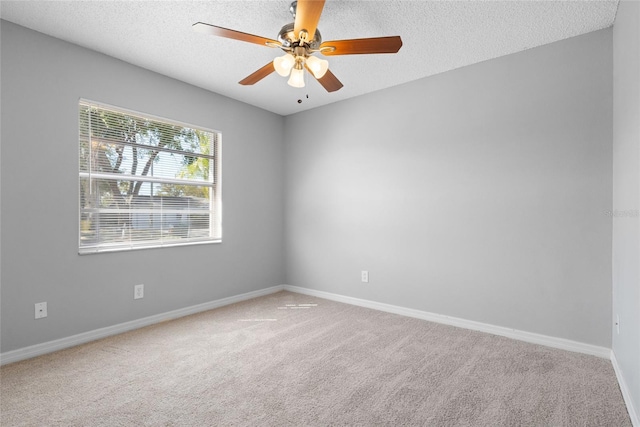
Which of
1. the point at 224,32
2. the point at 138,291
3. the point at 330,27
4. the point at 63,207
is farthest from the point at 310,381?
the point at 330,27

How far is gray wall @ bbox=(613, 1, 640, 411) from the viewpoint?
173 cm

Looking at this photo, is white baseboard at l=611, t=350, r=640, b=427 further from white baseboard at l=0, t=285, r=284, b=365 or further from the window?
the window

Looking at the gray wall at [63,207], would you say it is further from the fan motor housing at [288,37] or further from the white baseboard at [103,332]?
the fan motor housing at [288,37]

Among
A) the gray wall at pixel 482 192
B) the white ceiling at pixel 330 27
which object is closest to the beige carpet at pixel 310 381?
the gray wall at pixel 482 192

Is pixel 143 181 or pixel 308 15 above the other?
pixel 308 15

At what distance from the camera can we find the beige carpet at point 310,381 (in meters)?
1.77

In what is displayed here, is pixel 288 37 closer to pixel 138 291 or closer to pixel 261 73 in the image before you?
pixel 261 73

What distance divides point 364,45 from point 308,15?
0.39 meters

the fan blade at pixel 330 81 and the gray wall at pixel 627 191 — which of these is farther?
the fan blade at pixel 330 81

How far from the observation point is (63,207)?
262 cm

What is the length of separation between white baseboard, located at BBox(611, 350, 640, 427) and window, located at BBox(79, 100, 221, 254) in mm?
3567

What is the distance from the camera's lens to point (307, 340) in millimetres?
2799

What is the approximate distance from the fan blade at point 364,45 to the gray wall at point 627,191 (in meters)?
1.23

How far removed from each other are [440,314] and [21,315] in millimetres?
3477
